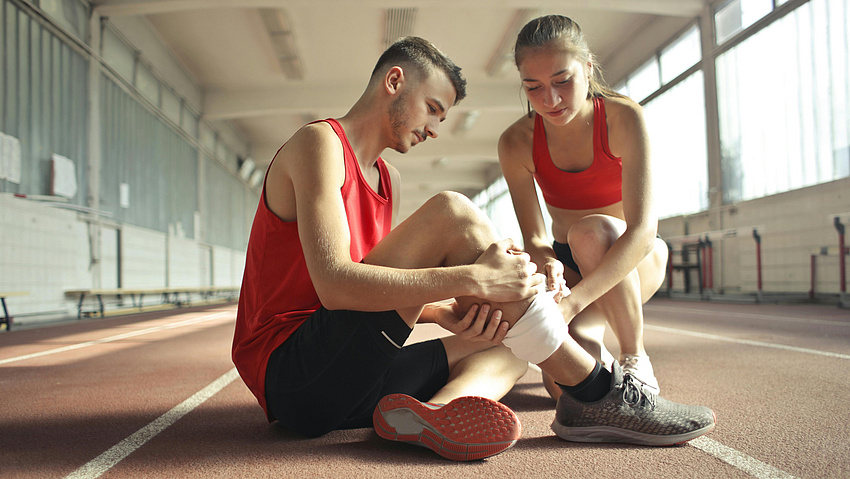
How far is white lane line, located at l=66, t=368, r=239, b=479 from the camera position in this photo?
Result: 4.27 feet

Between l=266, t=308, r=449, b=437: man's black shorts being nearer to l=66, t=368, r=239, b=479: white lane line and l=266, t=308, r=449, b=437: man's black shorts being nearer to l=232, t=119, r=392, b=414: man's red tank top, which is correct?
l=232, t=119, r=392, b=414: man's red tank top

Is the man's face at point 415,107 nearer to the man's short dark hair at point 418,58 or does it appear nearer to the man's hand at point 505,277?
the man's short dark hair at point 418,58

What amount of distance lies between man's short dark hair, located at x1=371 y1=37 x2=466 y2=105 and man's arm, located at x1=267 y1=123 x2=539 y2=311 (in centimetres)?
51

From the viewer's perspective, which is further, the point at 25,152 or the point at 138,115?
the point at 138,115

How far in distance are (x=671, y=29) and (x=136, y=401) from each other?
1053cm

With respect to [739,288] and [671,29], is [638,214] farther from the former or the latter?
[671,29]

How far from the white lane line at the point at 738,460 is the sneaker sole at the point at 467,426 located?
482mm

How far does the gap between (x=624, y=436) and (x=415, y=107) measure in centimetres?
107

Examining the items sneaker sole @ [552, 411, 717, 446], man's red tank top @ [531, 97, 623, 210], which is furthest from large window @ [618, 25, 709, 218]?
sneaker sole @ [552, 411, 717, 446]

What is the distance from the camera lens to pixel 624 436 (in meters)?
1.38

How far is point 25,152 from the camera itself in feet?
20.9

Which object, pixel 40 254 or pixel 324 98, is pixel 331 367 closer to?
pixel 40 254

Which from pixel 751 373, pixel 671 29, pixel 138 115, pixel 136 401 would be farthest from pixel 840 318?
pixel 138 115

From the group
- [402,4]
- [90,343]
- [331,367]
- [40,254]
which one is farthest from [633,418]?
[402,4]
